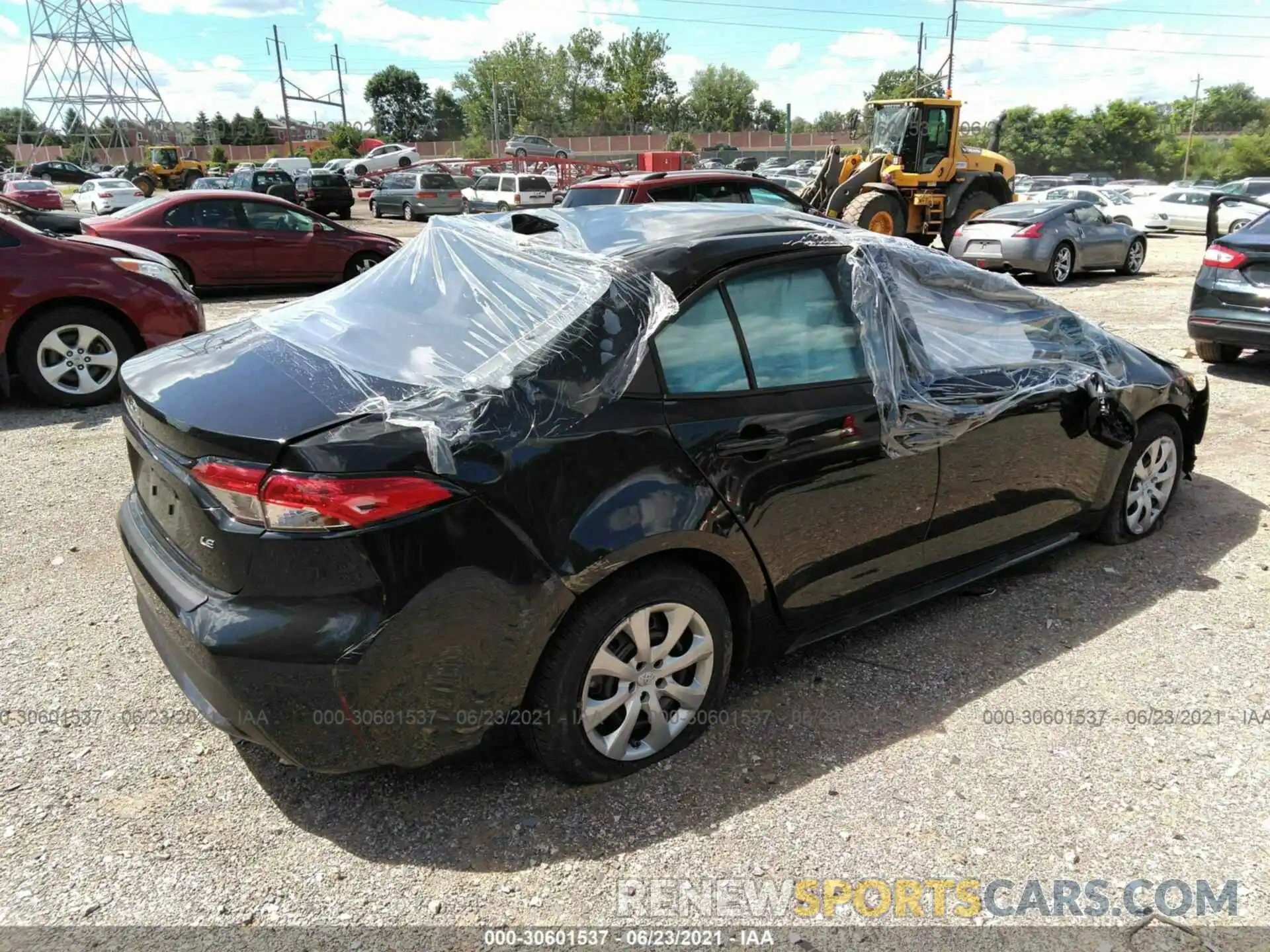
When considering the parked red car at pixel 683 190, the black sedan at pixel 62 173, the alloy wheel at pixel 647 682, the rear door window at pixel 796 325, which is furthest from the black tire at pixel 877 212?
the black sedan at pixel 62 173

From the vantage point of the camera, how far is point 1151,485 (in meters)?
4.50

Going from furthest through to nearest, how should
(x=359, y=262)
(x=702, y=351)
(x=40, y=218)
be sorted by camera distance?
(x=359, y=262) < (x=40, y=218) < (x=702, y=351)

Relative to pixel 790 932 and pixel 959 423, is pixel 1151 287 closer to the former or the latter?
pixel 959 423

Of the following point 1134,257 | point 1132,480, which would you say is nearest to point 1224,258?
point 1132,480

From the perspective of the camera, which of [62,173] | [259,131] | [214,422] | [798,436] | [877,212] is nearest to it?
[214,422]

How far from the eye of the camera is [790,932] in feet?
7.43

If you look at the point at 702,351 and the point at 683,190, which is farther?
the point at 683,190

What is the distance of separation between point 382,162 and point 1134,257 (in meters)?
42.2

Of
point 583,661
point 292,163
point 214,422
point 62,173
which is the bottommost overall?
point 583,661

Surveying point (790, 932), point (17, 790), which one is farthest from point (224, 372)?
point (790, 932)

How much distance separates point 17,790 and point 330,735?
117 cm

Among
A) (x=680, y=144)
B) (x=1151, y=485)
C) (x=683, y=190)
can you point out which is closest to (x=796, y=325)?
(x=1151, y=485)

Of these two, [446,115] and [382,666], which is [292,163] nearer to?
[382,666]

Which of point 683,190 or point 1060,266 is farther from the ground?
point 683,190
